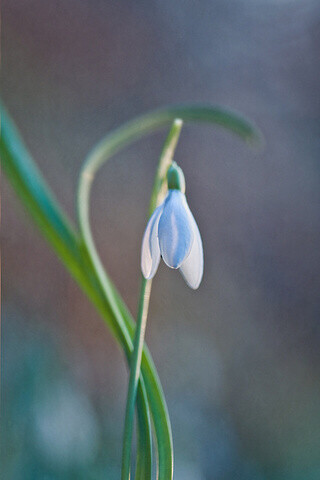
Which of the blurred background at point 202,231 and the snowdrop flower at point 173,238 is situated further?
the blurred background at point 202,231

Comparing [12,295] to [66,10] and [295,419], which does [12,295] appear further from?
[295,419]

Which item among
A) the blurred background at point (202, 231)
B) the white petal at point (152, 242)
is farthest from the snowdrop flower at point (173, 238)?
the blurred background at point (202, 231)

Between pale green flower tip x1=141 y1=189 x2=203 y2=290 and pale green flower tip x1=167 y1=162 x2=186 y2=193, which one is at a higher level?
pale green flower tip x1=167 y1=162 x2=186 y2=193

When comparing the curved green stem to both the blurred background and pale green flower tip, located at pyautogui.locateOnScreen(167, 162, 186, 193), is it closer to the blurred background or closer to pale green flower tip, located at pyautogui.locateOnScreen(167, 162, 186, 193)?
pale green flower tip, located at pyautogui.locateOnScreen(167, 162, 186, 193)

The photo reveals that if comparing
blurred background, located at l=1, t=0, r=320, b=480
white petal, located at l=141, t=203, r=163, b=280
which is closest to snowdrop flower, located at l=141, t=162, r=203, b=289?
white petal, located at l=141, t=203, r=163, b=280

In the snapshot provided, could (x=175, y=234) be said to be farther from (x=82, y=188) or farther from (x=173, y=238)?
(x=82, y=188)

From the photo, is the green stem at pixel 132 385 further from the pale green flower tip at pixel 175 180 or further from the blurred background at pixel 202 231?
the blurred background at pixel 202 231

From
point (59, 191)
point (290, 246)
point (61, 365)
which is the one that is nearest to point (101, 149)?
point (61, 365)

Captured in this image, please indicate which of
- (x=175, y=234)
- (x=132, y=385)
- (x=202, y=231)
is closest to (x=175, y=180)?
(x=175, y=234)
